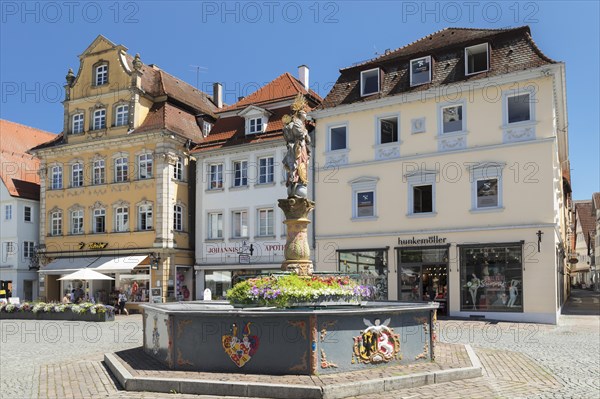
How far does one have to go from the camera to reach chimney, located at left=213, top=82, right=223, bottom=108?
4362 centimetres

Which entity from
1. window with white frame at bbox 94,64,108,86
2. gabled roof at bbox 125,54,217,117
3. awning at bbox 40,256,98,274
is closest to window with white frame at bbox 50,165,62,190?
awning at bbox 40,256,98,274

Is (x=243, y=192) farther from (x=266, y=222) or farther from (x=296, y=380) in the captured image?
(x=296, y=380)

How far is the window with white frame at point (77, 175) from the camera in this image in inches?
1481

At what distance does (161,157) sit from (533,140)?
63.7 feet

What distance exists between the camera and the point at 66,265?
1443 inches

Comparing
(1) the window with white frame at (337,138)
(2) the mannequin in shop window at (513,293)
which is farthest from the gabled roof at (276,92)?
(2) the mannequin in shop window at (513,293)

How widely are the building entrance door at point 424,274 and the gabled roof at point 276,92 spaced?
11485 mm

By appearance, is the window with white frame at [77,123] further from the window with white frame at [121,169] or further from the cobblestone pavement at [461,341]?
the cobblestone pavement at [461,341]

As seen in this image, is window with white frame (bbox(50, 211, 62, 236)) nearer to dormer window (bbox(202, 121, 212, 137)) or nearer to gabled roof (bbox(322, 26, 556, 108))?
dormer window (bbox(202, 121, 212, 137))

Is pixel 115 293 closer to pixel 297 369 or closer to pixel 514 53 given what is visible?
pixel 514 53

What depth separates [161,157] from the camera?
112ft

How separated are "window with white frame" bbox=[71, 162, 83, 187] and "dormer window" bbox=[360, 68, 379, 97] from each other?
60.1ft

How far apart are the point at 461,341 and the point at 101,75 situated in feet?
94.8

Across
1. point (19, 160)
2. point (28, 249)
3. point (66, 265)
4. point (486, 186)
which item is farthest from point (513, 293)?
point (19, 160)
